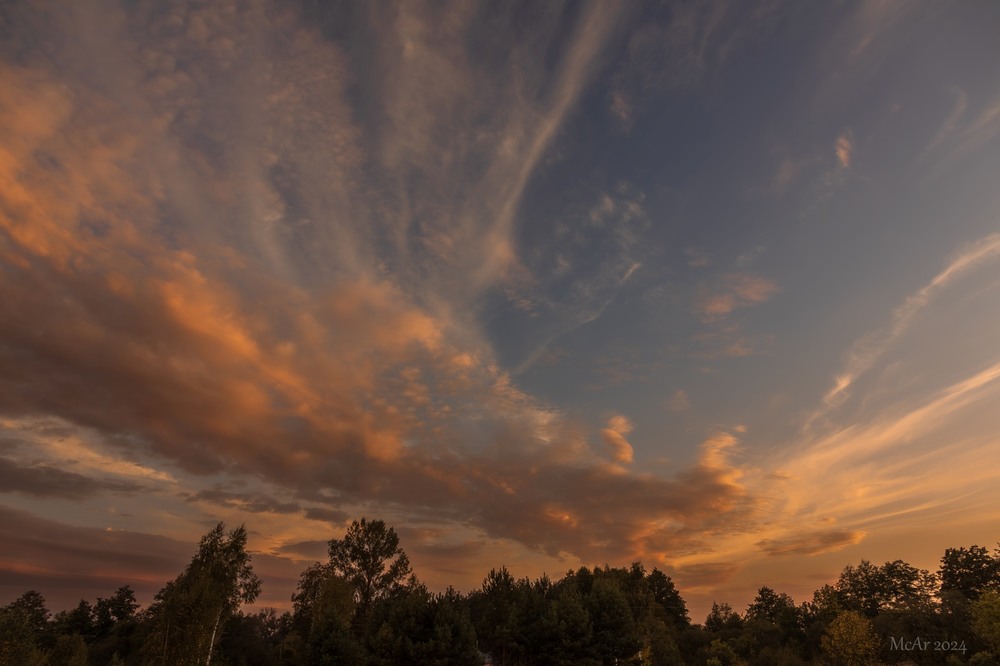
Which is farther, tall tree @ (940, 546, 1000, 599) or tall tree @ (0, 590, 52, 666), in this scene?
tall tree @ (940, 546, 1000, 599)

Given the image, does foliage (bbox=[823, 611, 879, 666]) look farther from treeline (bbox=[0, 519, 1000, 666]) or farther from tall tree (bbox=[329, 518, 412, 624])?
tall tree (bbox=[329, 518, 412, 624])

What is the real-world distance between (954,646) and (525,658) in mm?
53078

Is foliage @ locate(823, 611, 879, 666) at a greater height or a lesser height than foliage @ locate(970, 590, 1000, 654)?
lesser

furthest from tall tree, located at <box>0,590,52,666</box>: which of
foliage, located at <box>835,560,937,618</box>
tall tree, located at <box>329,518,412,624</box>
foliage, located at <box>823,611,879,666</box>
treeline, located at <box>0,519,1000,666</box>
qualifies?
foliage, located at <box>835,560,937,618</box>

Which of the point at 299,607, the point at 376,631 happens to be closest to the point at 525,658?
the point at 376,631

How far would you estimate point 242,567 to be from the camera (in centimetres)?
5594

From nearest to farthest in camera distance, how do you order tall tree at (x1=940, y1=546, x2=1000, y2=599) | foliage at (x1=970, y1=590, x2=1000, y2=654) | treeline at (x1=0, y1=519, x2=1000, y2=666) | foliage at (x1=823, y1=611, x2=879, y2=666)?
treeline at (x1=0, y1=519, x2=1000, y2=666)
foliage at (x1=970, y1=590, x2=1000, y2=654)
foliage at (x1=823, y1=611, x2=879, y2=666)
tall tree at (x1=940, y1=546, x2=1000, y2=599)

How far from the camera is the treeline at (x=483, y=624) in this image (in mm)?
48000

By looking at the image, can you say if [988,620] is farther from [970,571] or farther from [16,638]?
[16,638]

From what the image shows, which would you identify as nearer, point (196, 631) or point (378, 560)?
point (196, 631)

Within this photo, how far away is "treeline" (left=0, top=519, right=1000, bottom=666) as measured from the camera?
48.0 meters

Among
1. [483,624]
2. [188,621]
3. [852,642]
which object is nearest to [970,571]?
Answer: [852,642]

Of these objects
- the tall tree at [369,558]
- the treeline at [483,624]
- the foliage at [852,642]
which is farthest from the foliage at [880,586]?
the tall tree at [369,558]

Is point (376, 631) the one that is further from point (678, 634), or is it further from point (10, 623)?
point (678, 634)
